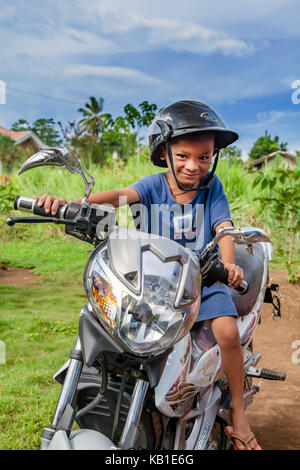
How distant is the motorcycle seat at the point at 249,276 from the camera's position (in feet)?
8.75

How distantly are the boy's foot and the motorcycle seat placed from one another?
0.55 m

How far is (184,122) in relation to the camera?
2244mm

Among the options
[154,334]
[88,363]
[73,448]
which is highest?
[154,334]

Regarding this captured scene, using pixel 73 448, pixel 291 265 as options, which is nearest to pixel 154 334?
pixel 73 448

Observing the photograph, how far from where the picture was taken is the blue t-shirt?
95.1 inches

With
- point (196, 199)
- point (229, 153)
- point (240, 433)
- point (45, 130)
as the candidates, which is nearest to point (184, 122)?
point (196, 199)

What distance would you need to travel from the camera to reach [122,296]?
1.46m

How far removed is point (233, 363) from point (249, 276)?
0.67m

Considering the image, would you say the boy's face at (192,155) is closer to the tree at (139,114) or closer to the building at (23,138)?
the tree at (139,114)

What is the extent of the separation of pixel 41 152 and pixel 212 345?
1.19m

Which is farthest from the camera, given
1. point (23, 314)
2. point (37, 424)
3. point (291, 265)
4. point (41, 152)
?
point (291, 265)

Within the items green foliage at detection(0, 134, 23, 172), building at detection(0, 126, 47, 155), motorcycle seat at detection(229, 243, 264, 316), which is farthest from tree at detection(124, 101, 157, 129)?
building at detection(0, 126, 47, 155)

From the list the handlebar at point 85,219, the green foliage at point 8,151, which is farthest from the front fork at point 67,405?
the green foliage at point 8,151

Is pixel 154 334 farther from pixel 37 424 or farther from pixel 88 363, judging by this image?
pixel 37 424
